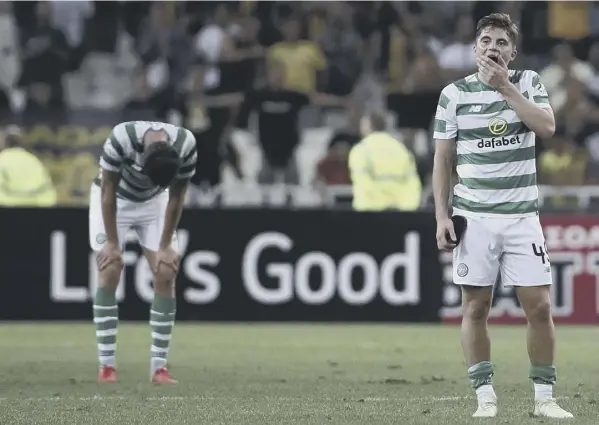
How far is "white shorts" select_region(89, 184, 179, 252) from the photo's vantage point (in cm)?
1055

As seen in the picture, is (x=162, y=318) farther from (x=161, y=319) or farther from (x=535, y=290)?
(x=535, y=290)

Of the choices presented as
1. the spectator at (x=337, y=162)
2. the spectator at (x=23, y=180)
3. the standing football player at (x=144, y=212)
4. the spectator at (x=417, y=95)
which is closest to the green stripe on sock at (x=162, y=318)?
the standing football player at (x=144, y=212)

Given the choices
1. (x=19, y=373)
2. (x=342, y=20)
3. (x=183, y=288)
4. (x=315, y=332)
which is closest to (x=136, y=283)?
(x=183, y=288)

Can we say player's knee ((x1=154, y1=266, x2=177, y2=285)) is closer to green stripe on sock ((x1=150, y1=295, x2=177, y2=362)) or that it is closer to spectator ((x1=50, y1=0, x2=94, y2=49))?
green stripe on sock ((x1=150, y1=295, x2=177, y2=362))

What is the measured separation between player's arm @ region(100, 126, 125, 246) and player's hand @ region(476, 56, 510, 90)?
3.28 metres

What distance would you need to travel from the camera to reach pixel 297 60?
1994 centimetres

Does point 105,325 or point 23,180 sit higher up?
point 23,180

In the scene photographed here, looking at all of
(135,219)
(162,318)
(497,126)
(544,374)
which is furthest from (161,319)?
(497,126)

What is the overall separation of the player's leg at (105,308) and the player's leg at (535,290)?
3.58 m

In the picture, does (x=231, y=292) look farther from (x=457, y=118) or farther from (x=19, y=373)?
(x=457, y=118)

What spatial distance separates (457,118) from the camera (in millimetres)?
7711

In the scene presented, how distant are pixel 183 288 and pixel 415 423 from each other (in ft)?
27.9

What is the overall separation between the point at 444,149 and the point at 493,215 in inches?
17.4

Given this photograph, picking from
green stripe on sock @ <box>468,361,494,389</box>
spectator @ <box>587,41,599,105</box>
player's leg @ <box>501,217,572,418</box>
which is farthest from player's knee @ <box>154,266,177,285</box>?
spectator @ <box>587,41,599,105</box>
